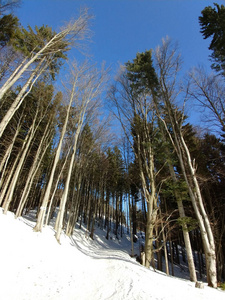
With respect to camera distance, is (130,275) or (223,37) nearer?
(130,275)

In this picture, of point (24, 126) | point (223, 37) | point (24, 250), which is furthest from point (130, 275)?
point (223, 37)

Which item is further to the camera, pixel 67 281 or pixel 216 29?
pixel 216 29

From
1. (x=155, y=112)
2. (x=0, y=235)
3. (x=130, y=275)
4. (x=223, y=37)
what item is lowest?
(x=130, y=275)

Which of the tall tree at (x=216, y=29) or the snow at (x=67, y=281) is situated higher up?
the tall tree at (x=216, y=29)

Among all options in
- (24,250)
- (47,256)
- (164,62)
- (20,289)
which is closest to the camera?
(20,289)

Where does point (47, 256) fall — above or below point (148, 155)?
below

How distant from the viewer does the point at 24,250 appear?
15.3ft

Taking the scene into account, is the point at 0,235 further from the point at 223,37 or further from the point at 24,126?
the point at 223,37

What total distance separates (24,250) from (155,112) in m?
9.27

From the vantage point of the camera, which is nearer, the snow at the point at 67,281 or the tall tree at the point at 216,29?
the snow at the point at 67,281

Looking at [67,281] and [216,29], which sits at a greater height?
[216,29]

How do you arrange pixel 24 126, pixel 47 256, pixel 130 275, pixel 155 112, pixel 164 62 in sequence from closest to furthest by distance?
1. pixel 130 275
2. pixel 47 256
3. pixel 164 62
4. pixel 155 112
5. pixel 24 126

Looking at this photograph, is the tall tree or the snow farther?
the tall tree

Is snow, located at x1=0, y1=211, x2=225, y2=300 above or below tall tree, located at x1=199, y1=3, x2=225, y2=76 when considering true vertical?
below
